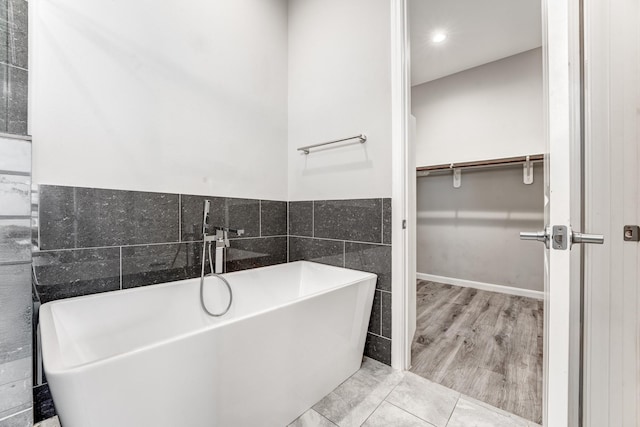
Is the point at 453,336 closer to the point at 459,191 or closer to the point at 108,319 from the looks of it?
the point at 459,191

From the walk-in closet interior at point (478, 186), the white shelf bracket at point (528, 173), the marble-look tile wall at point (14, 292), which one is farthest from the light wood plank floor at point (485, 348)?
the marble-look tile wall at point (14, 292)

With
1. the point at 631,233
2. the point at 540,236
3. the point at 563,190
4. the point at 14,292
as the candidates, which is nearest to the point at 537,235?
the point at 540,236

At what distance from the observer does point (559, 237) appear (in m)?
0.60

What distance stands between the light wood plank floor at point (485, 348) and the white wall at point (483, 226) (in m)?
0.33

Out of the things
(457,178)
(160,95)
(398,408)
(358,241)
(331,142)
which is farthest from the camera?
(457,178)

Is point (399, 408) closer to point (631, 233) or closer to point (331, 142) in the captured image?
→ point (631, 233)

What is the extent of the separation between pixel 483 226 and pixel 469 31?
2.10 meters

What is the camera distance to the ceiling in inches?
88.8

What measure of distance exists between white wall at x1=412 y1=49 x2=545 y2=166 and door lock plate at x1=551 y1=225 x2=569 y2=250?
283cm

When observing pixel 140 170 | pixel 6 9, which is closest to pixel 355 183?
pixel 140 170

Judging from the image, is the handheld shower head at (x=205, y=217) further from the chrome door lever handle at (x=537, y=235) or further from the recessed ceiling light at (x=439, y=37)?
the recessed ceiling light at (x=439, y=37)

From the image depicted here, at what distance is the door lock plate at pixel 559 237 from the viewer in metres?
0.59

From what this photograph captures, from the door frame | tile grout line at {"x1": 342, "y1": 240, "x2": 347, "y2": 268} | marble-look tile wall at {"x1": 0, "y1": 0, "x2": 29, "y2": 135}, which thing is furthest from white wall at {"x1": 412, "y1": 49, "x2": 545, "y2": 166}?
marble-look tile wall at {"x1": 0, "y1": 0, "x2": 29, "y2": 135}

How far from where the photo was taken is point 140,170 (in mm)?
1458
